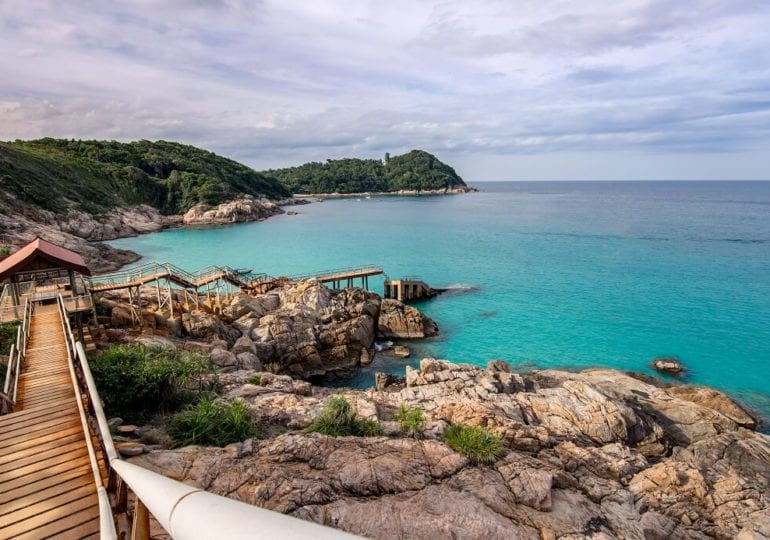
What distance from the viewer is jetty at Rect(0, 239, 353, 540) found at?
2.10 metres

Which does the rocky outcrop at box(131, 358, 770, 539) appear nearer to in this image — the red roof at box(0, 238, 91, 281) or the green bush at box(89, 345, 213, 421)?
the green bush at box(89, 345, 213, 421)

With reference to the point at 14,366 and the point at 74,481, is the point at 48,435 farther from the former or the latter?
the point at 14,366

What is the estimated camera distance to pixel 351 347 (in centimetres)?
3231

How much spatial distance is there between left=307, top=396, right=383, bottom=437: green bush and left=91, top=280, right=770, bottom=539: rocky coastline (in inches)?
27.5

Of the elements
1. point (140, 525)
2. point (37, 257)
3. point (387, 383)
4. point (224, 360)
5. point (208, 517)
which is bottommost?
point (387, 383)

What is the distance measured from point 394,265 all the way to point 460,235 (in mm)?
31378

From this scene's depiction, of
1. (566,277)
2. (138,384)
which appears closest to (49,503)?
(138,384)

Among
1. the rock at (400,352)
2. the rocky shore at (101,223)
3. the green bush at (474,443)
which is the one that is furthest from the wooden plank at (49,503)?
the rocky shore at (101,223)

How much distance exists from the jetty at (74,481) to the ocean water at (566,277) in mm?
20457

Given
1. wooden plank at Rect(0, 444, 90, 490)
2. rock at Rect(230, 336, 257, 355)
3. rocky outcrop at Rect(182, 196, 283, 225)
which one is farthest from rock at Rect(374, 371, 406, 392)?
rocky outcrop at Rect(182, 196, 283, 225)

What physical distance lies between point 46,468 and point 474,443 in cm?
1027

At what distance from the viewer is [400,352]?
32656mm

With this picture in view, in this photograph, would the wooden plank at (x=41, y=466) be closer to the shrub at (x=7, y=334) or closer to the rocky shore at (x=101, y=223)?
the shrub at (x=7, y=334)

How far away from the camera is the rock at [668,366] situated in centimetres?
2948
